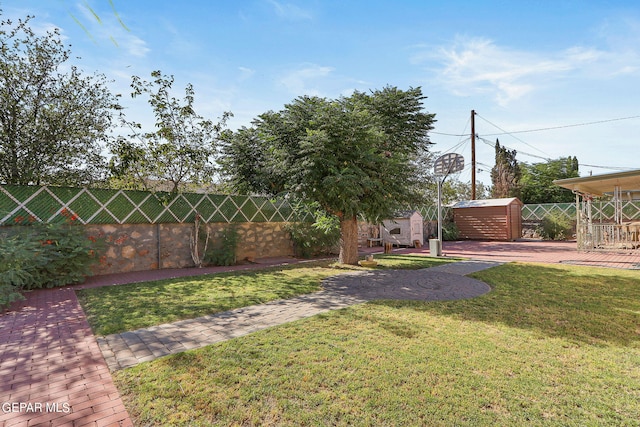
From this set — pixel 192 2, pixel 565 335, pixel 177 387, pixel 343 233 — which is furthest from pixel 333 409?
pixel 343 233

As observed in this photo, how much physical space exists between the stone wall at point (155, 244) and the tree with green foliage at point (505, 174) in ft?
85.6

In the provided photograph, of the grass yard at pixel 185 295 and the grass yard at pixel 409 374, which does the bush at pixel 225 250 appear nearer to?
the grass yard at pixel 185 295

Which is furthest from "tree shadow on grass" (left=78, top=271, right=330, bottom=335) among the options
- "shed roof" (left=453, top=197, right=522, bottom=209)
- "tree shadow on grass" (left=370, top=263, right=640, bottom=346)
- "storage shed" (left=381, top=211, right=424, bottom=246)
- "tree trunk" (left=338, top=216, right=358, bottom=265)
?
"shed roof" (left=453, top=197, right=522, bottom=209)

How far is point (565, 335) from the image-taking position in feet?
12.2

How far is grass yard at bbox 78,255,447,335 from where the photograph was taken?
14.6 ft

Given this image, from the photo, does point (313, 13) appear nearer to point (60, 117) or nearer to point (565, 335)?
point (565, 335)

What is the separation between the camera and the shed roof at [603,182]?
10352 millimetres

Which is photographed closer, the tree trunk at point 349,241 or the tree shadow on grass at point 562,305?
the tree shadow on grass at point 562,305

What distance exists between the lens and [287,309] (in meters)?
4.87

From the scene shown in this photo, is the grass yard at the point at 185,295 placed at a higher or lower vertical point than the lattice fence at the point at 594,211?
lower

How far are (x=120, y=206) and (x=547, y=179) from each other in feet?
125

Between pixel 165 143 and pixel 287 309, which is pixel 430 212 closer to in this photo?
pixel 165 143

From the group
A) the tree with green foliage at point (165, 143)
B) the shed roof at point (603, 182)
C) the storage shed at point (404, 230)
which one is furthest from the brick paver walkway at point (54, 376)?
the shed roof at point (603, 182)

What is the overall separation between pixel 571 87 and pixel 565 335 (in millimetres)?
Answer: 10538
